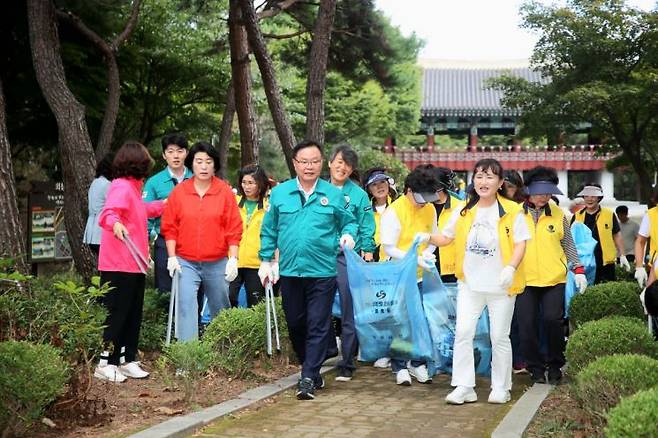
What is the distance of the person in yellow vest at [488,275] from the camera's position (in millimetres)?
6207

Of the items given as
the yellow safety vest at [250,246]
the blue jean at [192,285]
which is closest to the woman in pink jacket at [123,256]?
the blue jean at [192,285]

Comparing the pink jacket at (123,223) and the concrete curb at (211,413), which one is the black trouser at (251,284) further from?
the pink jacket at (123,223)

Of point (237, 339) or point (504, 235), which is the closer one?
point (504, 235)

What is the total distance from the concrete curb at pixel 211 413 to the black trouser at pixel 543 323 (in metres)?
1.85

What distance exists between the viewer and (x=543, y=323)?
23.1ft

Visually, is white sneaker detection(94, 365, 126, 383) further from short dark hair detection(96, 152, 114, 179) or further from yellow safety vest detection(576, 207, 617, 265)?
yellow safety vest detection(576, 207, 617, 265)

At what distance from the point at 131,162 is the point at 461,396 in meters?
2.98

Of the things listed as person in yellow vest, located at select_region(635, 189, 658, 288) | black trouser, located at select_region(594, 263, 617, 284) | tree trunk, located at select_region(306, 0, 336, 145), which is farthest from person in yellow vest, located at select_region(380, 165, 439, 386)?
tree trunk, located at select_region(306, 0, 336, 145)

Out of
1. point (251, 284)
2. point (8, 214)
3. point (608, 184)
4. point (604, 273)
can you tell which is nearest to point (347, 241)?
point (251, 284)

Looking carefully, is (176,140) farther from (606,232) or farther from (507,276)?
(606,232)

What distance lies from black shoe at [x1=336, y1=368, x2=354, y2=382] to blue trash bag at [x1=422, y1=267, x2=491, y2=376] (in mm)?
674

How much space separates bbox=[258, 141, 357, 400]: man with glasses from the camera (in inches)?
250

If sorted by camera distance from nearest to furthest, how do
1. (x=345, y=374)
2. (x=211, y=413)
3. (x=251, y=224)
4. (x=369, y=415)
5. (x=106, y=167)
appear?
1. (x=211, y=413)
2. (x=369, y=415)
3. (x=345, y=374)
4. (x=106, y=167)
5. (x=251, y=224)

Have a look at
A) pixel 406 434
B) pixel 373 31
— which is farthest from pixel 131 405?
pixel 373 31
